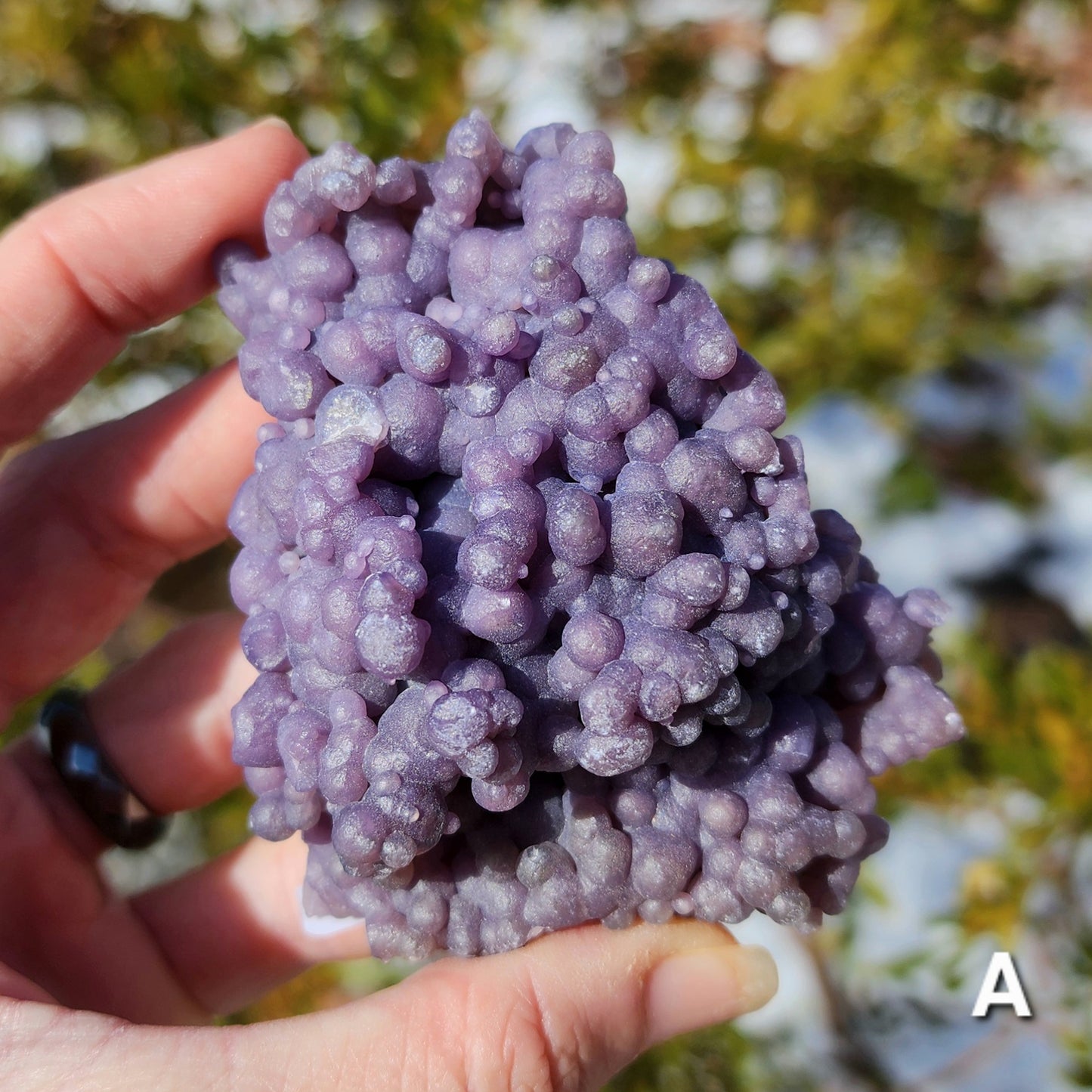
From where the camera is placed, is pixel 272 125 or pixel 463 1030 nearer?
pixel 463 1030

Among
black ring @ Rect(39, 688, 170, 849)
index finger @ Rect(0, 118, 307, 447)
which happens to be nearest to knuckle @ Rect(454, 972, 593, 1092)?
black ring @ Rect(39, 688, 170, 849)

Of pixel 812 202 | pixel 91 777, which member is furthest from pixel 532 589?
pixel 812 202

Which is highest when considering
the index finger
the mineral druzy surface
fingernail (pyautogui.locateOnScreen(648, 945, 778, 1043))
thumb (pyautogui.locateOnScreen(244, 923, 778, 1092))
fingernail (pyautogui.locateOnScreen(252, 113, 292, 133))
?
fingernail (pyautogui.locateOnScreen(252, 113, 292, 133))

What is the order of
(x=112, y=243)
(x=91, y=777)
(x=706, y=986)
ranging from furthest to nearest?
1. (x=91, y=777)
2. (x=112, y=243)
3. (x=706, y=986)

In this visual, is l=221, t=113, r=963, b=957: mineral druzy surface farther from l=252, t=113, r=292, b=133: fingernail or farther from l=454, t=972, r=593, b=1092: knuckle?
l=252, t=113, r=292, b=133: fingernail

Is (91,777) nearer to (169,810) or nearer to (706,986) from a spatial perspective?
(169,810)

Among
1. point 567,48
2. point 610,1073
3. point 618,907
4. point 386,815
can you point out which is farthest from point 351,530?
point 567,48

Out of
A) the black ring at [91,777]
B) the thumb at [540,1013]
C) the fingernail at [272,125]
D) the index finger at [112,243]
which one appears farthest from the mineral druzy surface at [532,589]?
the black ring at [91,777]

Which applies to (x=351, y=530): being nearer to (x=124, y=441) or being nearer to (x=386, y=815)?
(x=386, y=815)
